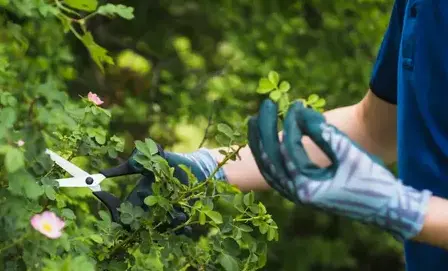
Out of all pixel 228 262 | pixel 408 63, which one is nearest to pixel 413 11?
pixel 408 63

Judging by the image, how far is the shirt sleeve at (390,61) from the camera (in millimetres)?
1596

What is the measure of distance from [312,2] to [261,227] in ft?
6.56

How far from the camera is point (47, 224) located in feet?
3.69

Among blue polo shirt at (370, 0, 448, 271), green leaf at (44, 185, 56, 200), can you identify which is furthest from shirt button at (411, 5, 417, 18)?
green leaf at (44, 185, 56, 200)

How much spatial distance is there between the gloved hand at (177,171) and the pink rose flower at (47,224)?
266mm

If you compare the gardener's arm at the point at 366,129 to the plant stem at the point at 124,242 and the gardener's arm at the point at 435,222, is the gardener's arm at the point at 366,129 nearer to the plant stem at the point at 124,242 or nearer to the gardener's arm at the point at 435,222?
the plant stem at the point at 124,242

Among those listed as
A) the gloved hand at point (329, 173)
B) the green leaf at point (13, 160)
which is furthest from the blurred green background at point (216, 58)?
the green leaf at point (13, 160)

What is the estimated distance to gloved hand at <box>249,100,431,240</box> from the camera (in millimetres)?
1108

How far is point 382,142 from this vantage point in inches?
69.9

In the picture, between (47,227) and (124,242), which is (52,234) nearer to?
(47,227)

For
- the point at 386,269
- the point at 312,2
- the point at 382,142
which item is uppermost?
the point at 382,142

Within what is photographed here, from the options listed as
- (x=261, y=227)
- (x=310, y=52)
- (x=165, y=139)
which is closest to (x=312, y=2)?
(x=310, y=52)

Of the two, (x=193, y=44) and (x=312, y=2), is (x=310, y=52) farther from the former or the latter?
(x=193, y=44)

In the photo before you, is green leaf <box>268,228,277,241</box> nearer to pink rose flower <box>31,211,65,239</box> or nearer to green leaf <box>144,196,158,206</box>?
green leaf <box>144,196,158,206</box>
